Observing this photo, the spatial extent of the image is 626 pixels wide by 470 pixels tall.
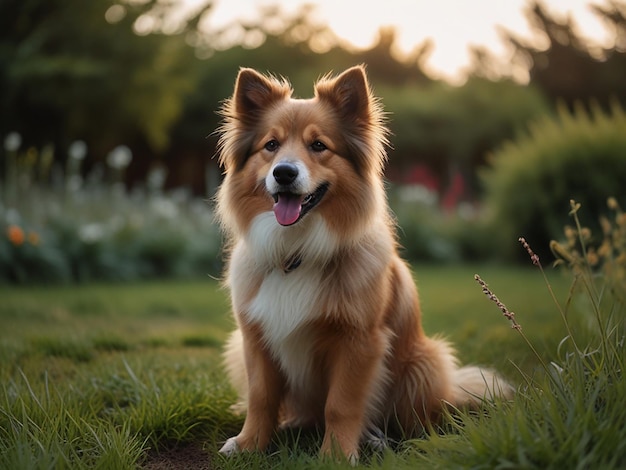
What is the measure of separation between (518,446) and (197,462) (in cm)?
163

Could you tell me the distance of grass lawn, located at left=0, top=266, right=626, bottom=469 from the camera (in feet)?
9.14

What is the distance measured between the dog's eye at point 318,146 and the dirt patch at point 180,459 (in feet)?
5.57

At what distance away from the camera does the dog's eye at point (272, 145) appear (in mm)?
3502

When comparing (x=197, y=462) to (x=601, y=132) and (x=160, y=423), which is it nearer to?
(x=160, y=423)

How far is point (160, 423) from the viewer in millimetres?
3305

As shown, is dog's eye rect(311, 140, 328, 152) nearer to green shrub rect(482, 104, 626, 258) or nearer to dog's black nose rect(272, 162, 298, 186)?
dog's black nose rect(272, 162, 298, 186)

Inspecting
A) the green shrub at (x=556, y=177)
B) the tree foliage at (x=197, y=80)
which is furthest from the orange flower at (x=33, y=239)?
the green shrub at (x=556, y=177)

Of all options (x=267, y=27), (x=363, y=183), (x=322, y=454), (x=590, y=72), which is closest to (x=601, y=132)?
(x=363, y=183)

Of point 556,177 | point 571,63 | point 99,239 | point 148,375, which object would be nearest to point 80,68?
point 99,239

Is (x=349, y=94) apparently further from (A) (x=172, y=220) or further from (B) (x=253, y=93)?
(A) (x=172, y=220)

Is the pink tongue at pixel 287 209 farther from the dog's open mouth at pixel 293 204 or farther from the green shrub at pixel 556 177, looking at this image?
the green shrub at pixel 556 177

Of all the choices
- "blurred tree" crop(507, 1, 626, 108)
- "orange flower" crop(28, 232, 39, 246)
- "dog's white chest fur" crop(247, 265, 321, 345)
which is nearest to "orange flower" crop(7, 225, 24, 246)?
"orange flower" crop(28, 232, 39, 246)

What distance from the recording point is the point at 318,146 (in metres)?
3.48

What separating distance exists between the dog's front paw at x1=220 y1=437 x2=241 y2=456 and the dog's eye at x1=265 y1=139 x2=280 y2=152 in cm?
156
